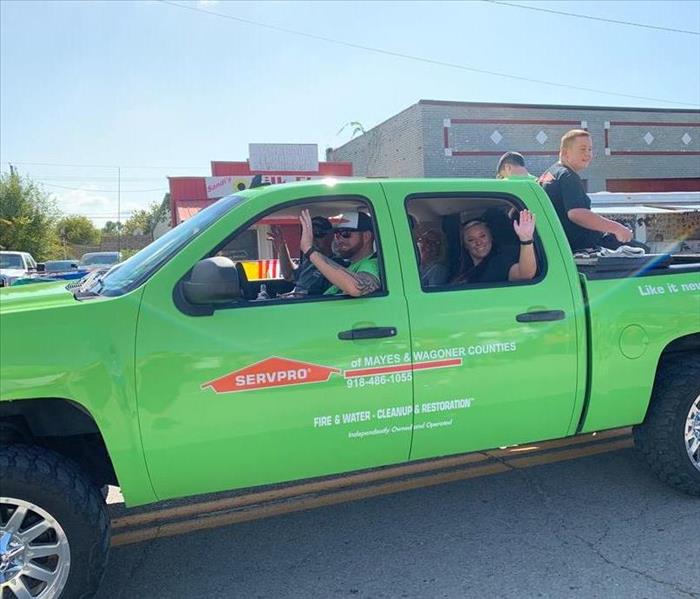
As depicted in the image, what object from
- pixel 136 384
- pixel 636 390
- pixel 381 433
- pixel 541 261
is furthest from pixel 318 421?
pixel 636 390

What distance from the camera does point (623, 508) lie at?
13.0 feet

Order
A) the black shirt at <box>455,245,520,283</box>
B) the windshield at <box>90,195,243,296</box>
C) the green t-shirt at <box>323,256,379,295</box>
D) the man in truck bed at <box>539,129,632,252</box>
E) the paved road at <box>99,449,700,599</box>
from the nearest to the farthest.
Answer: the windshield at <box>90,195,243,296</box>
the paved road at <box>99,449,700,599</box>
the green t-shirt at <box>323,256,379,295</box>
the black shirt at <box>455,245,520,283</box>
the man in truck bed at <box>539,129,632,252</box>

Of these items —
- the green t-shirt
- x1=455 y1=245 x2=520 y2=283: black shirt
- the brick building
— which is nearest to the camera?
the green t-shirt

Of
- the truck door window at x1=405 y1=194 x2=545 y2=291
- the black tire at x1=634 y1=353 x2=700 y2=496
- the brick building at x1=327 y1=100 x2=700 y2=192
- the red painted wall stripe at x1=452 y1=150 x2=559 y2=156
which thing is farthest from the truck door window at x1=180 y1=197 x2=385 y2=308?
the red painted wall stripe at x1=452 y1=150 x2=559 y2=156

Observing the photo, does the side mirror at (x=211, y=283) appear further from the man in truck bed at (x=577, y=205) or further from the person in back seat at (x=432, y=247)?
the man in truck bed at (x=577, y=205)

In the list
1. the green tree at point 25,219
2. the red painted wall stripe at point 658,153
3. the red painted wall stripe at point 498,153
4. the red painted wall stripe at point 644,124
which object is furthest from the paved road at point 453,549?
the green tree at point 25,219

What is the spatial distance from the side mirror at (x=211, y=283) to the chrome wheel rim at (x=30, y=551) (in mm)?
1139

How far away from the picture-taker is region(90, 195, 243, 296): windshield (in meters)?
3.03

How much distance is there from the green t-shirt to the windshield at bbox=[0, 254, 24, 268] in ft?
71.1

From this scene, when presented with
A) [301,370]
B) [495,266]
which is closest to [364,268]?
[301,370]

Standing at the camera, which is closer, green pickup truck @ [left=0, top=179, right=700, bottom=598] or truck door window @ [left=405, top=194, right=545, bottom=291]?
green pickup truck @ [left=0, top=179, right=700, bottom=598]

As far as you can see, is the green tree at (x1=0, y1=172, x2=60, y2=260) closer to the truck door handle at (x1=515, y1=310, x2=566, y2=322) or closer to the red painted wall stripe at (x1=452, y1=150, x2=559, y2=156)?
the red painted wall stripe at (x1=452, y1=150, x2=559, y2=156)

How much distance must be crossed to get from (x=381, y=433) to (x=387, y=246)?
979 mm

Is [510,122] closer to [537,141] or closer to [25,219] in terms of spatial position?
[537,141]
